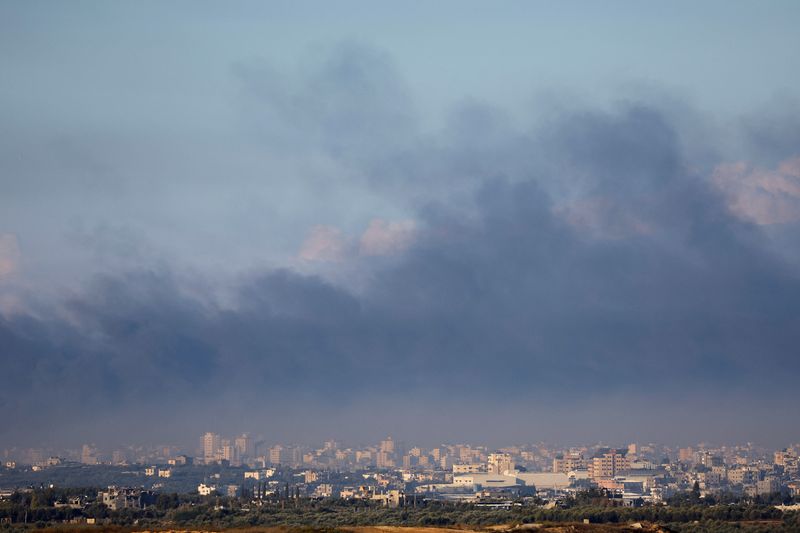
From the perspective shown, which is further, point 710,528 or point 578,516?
point 578,516

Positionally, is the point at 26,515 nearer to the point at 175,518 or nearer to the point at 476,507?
the point at 175,518

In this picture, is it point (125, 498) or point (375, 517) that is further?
point (125, 498)

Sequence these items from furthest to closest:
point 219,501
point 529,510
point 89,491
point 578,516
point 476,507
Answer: point 89,491
point 219,501
point 476,507
point 529,510
point 578,516

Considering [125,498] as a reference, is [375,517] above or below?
below

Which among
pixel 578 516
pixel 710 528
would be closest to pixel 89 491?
pixel 578 516

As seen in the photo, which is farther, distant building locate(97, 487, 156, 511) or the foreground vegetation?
distant building locate(97, 487, 156, 511)

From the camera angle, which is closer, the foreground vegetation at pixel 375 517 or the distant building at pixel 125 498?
the foreground vegetation at pixel 375 517

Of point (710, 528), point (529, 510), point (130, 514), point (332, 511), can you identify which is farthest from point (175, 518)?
point (710, 528)

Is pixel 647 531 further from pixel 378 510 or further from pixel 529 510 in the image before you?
pixel 378 510

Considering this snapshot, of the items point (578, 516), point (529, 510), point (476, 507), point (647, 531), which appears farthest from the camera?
point (476, 507)
